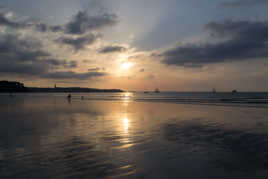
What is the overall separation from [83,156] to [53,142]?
3233 mm

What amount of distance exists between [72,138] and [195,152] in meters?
7.04

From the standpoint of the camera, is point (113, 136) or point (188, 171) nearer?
point (188, 171)

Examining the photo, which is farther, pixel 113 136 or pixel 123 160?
pixel 113 136

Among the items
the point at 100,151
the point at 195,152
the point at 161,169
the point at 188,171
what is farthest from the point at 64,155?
the point at 195,152

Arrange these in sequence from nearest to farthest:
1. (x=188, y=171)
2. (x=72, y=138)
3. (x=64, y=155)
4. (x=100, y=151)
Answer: (x=188, y=171), (x=64, y=155), (x=100, y=151), (x=72, y=138)

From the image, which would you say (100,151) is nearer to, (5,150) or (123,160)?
(123,160)

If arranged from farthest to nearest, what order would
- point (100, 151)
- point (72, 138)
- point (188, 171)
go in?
point (72, 138) → point (100, 151) → point (188, 171)

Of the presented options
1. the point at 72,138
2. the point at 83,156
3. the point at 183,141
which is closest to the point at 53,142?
the point at 72,138

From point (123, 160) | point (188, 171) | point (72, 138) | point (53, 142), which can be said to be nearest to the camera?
point (188, 171)

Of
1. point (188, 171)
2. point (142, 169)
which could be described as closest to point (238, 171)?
point (188, 171)

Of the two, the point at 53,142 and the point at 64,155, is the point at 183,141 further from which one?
the point at 53,142

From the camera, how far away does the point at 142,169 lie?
6.73 m

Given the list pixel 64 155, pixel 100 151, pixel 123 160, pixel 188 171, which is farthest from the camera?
pixel 100 151

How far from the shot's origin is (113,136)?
1158cm
